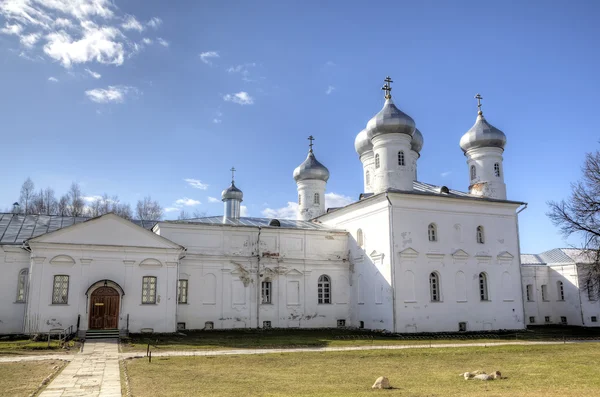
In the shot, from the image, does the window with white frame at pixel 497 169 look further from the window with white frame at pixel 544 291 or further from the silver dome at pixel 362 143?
the window with white frame at pixel 544 291

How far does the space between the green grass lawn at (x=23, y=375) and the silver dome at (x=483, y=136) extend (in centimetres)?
2527

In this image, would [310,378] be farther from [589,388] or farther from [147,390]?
[589,388]

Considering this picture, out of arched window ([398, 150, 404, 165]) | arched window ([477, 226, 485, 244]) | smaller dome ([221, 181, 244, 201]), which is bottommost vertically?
arched window ([477, 226, 485, 244])

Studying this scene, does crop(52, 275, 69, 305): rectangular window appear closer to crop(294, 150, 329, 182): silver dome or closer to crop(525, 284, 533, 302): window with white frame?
crop(294, 150, 329, 182): silver dome

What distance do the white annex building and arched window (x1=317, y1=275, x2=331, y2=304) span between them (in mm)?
60

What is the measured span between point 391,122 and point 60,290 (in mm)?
18415

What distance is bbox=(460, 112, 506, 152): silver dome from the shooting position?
3162 centimetres

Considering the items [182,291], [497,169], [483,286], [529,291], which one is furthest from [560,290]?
[182,291]

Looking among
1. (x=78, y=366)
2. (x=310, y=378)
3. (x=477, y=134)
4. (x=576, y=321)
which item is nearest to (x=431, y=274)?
(x=477, y=134)

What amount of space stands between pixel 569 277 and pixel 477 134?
12.3 metres

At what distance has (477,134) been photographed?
31.9m

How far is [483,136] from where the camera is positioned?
1247 inches

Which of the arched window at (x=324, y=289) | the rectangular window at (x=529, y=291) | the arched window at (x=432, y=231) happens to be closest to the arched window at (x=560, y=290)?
the rectangular window at (x=529, y=291)

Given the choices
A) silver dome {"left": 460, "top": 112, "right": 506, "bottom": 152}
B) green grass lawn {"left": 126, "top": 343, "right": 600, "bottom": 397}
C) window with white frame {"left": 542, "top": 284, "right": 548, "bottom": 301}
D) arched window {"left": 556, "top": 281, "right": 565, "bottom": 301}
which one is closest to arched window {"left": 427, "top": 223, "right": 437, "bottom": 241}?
silver dome {"left": 460, "top": 112, "right": 506, "bottom": 152}
